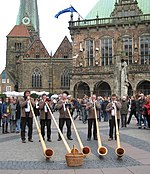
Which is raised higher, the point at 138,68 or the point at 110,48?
the point at 110,48

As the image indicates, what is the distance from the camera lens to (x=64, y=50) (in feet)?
219

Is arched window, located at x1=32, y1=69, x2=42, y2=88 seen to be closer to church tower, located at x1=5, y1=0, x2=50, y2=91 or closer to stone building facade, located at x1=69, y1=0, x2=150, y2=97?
church tower, located at x1=5, y1=0, x2=50, y2=91

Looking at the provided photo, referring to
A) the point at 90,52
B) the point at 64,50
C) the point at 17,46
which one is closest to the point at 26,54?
the point at 64,50

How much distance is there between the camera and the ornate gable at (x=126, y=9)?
145 feet

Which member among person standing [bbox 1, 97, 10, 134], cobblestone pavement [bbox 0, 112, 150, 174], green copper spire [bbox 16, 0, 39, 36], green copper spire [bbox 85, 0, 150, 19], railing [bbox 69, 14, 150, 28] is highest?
green copper spire [bbox 16, 0, 39, 36]

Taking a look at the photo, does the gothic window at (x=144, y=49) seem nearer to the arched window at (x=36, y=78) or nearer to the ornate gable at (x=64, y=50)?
the ornate gable at (x=64, y=50)

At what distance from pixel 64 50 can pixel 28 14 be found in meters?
37.0

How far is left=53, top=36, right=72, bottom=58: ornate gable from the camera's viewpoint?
6600cm

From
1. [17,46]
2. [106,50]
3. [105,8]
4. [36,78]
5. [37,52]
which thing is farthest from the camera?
[17,46]

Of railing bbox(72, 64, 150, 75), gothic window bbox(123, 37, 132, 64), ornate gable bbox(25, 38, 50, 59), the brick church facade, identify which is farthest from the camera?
ornate gable bbox(25, 38, 50, 59)

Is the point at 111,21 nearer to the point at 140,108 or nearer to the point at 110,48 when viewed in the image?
the point at 110,48

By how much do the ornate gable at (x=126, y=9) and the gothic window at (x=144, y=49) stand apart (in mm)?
3678

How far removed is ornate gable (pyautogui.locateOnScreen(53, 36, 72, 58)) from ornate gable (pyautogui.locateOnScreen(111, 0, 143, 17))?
22184 millimetres

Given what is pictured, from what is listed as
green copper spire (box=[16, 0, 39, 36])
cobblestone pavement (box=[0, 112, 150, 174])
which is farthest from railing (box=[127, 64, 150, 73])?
green copper spire (box=[16, 0, 39, 36])
